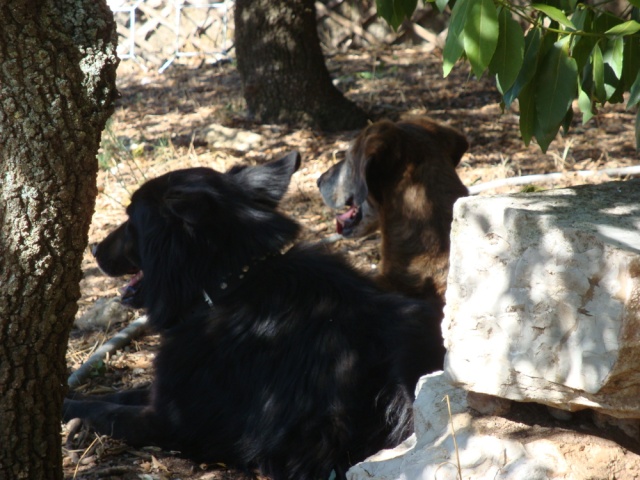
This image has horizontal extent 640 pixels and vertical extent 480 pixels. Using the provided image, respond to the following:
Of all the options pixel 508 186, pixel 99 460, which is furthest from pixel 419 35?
pixel 99 460

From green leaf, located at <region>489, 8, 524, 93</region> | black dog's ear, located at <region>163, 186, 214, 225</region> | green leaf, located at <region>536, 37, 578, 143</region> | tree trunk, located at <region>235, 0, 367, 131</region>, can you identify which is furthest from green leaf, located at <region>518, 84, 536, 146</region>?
tree trunk, located at <region>235, 0, 367, 131</region>

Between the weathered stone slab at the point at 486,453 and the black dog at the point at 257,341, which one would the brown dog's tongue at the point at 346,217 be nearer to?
the black dog at the point at 257,341

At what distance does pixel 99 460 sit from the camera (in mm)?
3777

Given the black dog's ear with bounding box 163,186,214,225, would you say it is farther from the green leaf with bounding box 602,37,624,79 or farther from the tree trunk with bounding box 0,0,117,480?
the green leaf with bounding box 602,37,624,79

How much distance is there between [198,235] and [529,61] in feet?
6.06

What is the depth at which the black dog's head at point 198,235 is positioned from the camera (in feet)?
13.0

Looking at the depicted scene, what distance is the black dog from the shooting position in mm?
3666

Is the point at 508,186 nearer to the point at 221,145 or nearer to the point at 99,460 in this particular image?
the point at 221,145

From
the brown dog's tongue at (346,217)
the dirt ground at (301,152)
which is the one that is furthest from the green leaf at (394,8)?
the brown dog's tongue at (346,217)

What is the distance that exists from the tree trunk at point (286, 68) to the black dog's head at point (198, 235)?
438cm

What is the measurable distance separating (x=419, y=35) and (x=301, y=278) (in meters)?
8.65

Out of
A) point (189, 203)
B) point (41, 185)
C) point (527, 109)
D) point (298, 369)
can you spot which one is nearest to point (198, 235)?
point (189, 203)

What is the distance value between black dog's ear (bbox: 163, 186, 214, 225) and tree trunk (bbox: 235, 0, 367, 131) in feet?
15.6

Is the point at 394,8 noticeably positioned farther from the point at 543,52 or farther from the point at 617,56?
the point at 617,56
